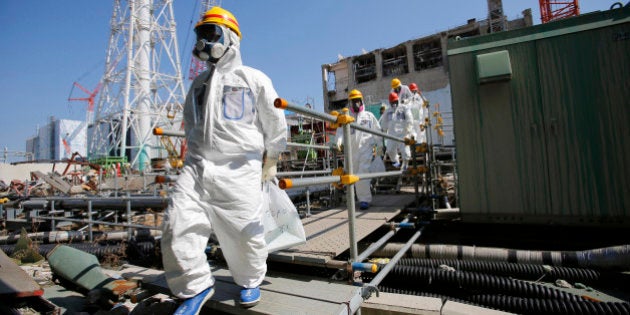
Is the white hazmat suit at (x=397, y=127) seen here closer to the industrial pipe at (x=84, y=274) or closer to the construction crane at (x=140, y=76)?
the industrial pipe at (x=84, y=274)

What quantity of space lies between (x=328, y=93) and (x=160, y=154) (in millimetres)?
22270

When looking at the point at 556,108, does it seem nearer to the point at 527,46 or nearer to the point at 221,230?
the point at 527,46

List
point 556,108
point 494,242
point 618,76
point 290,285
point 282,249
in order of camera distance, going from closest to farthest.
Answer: point 290,285 → point 282,249 → point 618,76 → point 556,108 → point 494,242

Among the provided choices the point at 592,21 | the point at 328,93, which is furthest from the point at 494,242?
the point at 328,93

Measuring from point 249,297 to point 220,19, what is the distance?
1919 mm

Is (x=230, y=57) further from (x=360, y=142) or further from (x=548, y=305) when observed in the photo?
(x=360, y=142)

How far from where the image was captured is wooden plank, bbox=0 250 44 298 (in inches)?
89.7

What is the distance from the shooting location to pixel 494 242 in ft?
13.2

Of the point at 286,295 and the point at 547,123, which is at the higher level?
the point at 547,123

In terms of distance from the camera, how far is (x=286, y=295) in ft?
7.02

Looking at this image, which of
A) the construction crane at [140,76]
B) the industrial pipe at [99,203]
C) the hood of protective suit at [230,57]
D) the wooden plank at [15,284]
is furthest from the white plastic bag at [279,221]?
the construction crane at [140,76]

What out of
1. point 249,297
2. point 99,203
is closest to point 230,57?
point 249,297

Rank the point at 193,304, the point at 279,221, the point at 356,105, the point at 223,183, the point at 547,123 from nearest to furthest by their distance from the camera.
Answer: the point at 193,304
the point at 223,183
the point at 279,221
the point at 547,123
the point at 356,105

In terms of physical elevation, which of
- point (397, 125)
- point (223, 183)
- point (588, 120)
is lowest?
point (223, 183)
